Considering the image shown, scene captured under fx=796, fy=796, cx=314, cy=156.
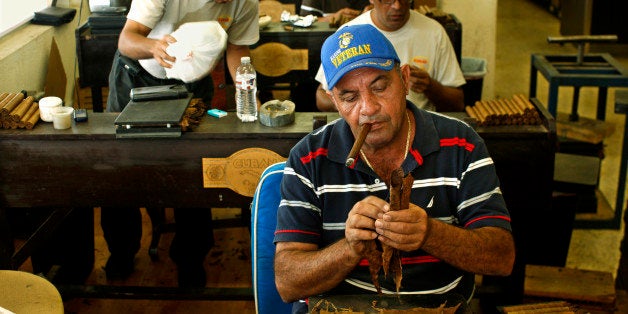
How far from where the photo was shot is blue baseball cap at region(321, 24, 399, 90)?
6.80 feet

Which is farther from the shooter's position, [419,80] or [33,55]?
[33,55]

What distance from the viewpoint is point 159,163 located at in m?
3.08

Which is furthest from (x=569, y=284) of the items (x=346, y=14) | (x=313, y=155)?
(x=346, y=14)

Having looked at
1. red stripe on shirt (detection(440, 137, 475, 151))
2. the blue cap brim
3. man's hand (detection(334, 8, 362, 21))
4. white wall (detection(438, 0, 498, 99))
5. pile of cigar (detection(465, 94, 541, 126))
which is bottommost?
white wall (detection(438, 0, 498, 99))

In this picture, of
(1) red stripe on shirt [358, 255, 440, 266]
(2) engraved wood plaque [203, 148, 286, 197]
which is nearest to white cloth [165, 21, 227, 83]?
(2) engraved wood plaque [203, 148, 286, 197]

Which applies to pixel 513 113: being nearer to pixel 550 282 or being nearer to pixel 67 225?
pixel 550 282

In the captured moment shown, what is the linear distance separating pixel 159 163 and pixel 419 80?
3.91 feet

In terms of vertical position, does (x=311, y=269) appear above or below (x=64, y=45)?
above

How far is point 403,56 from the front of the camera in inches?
146

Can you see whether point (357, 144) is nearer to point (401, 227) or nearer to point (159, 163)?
point (401, 227)

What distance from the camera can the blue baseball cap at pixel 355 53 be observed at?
6.80 feet

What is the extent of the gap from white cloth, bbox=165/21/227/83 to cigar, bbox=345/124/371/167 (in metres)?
1.33

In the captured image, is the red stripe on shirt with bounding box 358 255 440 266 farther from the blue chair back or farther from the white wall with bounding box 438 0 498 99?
the white wall with bounding box 438 0 498 99

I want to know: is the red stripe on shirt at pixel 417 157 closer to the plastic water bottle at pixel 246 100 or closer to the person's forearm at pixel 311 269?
the person's forearm at pixel 311 269
